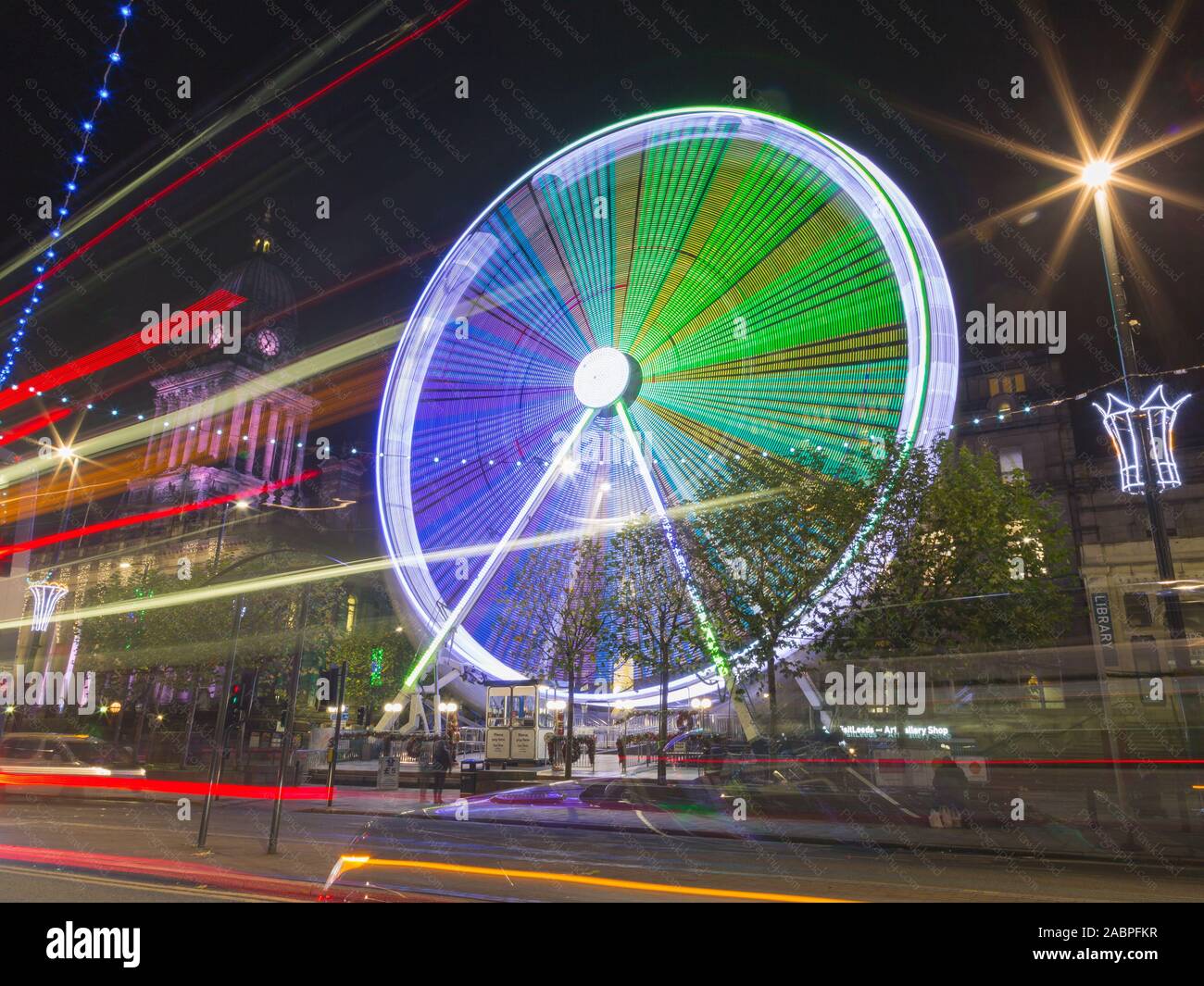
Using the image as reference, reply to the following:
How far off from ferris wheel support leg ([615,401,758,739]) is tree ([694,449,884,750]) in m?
0.52

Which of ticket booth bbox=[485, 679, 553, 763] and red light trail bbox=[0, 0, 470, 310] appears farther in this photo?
ticket booth bbox=[485, 679, 553, 763]

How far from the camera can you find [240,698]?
12289 millimetres

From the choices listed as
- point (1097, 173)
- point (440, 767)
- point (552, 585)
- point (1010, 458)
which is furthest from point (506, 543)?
point (1010, 458)

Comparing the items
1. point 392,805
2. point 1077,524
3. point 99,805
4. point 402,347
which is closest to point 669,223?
point 402,347

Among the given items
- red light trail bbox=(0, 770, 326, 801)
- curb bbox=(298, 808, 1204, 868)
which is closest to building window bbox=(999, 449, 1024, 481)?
curb bbox=(298, 808, 1204, 868)

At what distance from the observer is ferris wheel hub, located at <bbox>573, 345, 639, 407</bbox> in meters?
19.5

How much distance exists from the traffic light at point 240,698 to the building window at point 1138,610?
12381 millimetres

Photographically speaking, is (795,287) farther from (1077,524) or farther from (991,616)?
(1077,524)

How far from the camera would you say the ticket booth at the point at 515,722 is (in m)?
25.4

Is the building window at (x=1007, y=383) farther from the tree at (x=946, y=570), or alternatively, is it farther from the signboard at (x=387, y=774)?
the signboard at (x=387, y=774)

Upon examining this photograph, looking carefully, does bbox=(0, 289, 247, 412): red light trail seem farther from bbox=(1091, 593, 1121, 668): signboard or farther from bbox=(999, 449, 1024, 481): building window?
bbox=(999, 449, 1024, 481): building window

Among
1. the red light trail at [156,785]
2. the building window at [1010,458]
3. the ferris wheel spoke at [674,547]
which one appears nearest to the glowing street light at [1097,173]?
the ferris wheel spoke at [674,547]

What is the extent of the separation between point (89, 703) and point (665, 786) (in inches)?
1511
